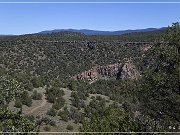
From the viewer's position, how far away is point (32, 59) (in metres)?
62.8

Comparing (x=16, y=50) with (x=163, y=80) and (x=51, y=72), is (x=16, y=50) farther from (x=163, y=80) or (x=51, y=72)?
(x=163, y=80)

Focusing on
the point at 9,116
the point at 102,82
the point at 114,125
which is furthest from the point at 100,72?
the point at 9,116

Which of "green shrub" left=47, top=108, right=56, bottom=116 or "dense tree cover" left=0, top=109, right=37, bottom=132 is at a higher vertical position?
"dense tree cover" left=0, top=109, right=37, bottom=132

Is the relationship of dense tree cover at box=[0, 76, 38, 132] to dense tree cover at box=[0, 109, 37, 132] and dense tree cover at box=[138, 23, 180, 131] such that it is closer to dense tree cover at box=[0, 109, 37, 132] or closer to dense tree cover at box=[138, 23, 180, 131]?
dense tree cover at box=[0, 109, 37, 132]

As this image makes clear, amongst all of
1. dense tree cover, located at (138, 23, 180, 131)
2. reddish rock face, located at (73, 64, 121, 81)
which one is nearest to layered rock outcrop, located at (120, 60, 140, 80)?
reddish rock face, located at (73, 64, 121, 81)

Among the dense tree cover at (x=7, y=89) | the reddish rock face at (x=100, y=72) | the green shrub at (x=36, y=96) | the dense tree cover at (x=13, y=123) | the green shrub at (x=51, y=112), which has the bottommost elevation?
the reddish rock face at (x=100, y=72)

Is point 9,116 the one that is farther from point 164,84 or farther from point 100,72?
point 100,72

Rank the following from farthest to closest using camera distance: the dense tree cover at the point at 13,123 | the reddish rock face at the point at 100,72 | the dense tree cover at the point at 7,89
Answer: the reddish rock face at the point at 100,72, the dense tree cover at the point at 7,89, the dense tree cover at the point at 13,123

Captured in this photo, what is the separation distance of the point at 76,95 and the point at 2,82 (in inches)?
845

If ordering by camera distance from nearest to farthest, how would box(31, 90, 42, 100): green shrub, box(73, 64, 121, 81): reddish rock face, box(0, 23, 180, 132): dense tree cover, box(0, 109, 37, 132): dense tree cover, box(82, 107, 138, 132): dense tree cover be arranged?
box(0, 109, 37, 132): dense tree cover → box(82, 107, 138, 132): dense tree cover → box(0, 23, 180, 132): dense tree cover → box(31, 90, 42, 100): green shrub → box(73, 64, 121, 81): reddish rock face

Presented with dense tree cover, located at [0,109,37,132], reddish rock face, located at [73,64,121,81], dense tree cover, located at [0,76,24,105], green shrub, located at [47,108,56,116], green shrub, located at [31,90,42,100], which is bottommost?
reddish rock face, located at [73,64,121,81]

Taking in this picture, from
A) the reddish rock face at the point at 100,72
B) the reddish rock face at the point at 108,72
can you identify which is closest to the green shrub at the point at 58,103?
the reddish rock face at the point at 108,72

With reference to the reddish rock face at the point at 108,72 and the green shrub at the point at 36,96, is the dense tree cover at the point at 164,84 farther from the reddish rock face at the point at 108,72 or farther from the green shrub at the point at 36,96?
the reddish rock face at the point at 108,72

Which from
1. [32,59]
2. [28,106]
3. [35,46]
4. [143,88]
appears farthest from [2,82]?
[35,46]
